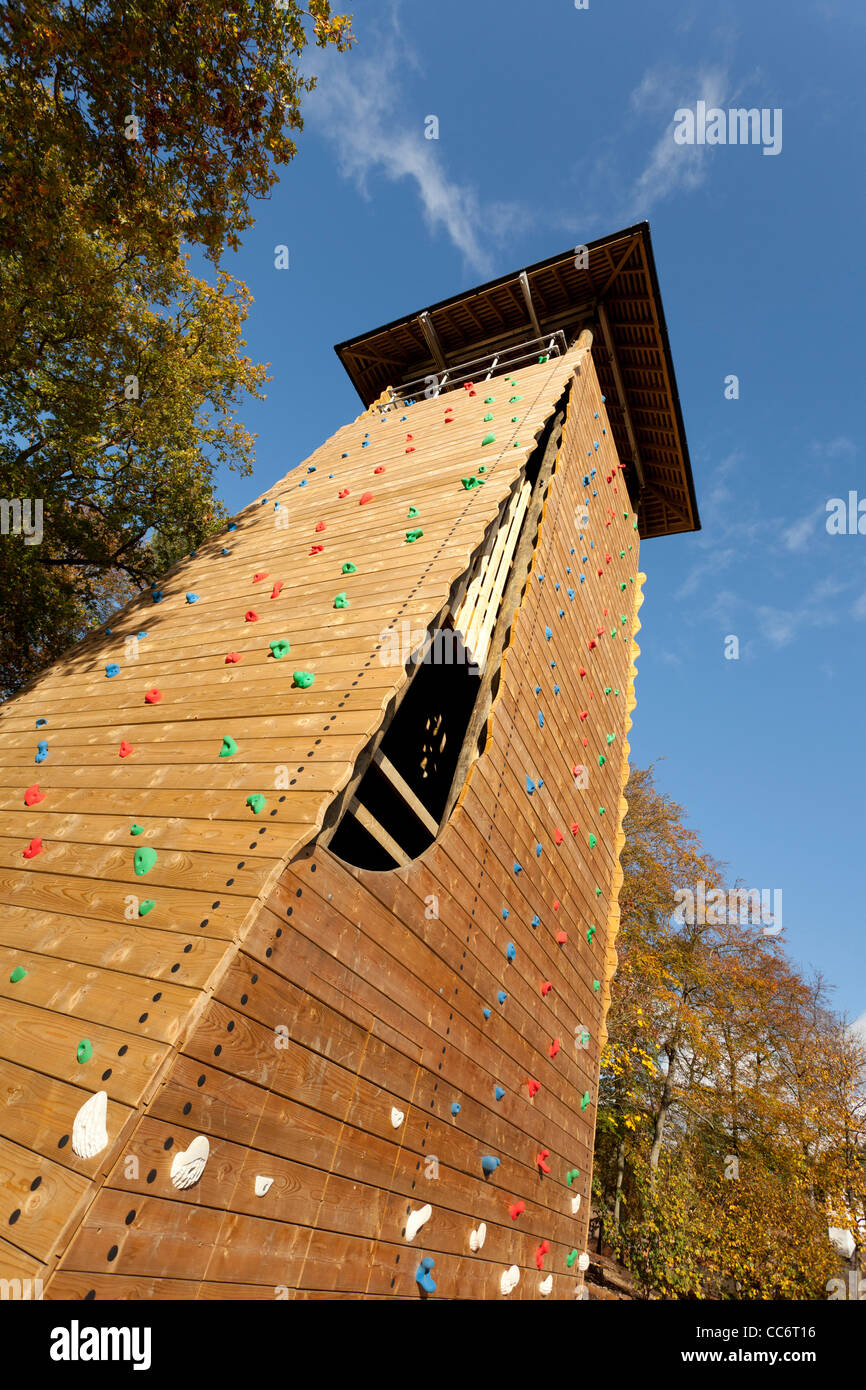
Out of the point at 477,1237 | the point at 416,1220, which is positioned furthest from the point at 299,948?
the point at 477,1237

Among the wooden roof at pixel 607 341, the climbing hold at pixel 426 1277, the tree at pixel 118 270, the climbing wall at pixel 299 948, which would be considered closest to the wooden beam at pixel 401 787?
the climbing wall at pixel 299 948

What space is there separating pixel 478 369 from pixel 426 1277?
12478 mm

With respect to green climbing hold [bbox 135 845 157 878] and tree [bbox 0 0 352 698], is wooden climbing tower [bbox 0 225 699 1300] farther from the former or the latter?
tree [bbox 0 0 352 698]

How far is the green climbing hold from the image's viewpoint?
3.29 meters

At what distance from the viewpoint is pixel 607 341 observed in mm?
10773

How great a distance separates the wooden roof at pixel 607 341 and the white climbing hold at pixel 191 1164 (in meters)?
11.7

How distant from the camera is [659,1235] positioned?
12.1 metres

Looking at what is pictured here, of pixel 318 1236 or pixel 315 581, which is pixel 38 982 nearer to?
pixel 318 1236

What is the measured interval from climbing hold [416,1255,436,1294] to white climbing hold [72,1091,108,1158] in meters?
2.28

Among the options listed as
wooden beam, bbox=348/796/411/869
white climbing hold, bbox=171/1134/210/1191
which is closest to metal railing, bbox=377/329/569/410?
wooden beam, bbox=348/796/411/869

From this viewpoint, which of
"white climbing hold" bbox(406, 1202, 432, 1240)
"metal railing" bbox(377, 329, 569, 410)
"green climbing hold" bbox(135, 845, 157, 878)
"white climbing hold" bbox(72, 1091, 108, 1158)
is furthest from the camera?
"metal railing" bbox(377, 329, 569, 410)

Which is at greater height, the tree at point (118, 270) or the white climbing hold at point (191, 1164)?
the tree at point (118, 270)

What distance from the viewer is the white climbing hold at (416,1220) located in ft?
11.3

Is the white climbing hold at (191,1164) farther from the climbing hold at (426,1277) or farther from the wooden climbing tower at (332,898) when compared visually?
the climbing hold at (426,1277)
